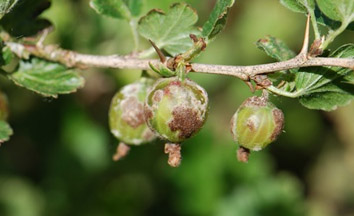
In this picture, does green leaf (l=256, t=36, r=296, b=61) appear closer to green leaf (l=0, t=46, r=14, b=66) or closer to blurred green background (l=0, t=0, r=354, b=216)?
green leaf (l=0, t=46, r=14, b=66)

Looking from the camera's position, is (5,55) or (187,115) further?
(5,55)

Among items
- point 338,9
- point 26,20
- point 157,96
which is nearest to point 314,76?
point 338,9

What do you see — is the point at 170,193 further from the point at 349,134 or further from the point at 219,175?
the point at 349,134

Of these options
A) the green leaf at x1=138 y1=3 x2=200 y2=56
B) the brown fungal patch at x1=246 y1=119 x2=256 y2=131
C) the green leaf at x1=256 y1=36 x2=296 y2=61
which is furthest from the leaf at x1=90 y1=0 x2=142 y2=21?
the brown fungal patch at x1=246 y1=119 x2=256 y2=131

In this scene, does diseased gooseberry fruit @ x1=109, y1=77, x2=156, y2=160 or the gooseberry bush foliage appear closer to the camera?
the gooseberry bush foliage

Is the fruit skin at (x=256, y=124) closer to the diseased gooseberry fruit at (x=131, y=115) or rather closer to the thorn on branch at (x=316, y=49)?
the thorn on branch at (x=316, y=49)

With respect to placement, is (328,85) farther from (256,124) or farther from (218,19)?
(218,19)

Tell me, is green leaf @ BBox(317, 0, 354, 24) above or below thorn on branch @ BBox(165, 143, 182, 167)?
above
